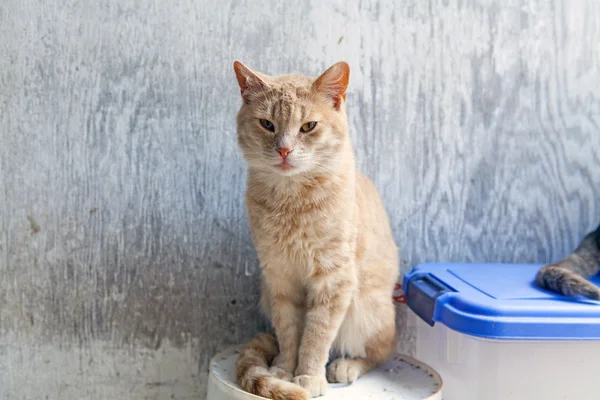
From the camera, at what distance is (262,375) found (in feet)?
5.29

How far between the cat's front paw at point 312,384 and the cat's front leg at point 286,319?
10 cm

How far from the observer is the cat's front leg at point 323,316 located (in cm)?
170

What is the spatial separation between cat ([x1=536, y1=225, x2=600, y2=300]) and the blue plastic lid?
3 cm

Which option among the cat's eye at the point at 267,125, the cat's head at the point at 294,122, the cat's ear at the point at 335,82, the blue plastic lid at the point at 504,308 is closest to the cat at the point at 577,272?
the blue plastic lid at the point at 504,308

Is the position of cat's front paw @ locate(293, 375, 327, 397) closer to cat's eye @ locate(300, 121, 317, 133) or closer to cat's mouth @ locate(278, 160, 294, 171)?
cat's mouth @ locate(278, 160, 294, 171)

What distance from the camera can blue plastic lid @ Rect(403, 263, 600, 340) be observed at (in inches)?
59.1

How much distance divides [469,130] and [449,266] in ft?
1.81

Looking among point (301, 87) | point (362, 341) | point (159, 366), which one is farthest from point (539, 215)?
point (159, 366)

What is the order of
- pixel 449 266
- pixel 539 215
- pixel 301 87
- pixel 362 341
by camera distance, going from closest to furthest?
pixel 301 87, pixel 362 341, pixel 449 266, pixel 539 215

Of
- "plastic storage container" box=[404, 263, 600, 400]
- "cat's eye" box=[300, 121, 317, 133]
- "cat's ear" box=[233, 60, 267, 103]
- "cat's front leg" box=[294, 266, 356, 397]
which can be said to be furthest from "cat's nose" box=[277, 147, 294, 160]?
"plastic storage container" box=[404, 263, 600, 400]

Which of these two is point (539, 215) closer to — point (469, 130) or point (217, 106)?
point (469, 130)

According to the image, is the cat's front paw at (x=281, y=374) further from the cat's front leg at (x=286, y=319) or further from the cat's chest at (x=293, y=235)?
the cat's chest at (x=293, y=235)

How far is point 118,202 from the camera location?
210 centimetres

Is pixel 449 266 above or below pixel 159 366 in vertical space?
above
